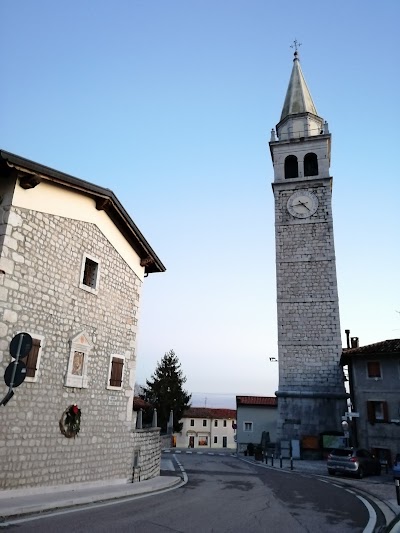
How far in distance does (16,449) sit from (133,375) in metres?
5.12

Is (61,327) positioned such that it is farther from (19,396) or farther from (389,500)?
(389,500)

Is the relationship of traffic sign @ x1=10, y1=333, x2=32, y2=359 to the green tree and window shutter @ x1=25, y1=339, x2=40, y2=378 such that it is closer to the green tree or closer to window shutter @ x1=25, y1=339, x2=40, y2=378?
window shutter @ x1=25, y1=339, x2=40, y2=378

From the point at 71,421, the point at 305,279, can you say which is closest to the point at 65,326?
the point at 71,421

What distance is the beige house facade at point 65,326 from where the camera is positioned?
8.98 metres

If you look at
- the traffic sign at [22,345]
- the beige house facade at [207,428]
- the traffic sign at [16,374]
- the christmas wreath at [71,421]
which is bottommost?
the beige house facade at [207,428]

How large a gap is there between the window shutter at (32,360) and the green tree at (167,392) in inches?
1409

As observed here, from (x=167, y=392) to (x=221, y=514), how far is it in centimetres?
3760

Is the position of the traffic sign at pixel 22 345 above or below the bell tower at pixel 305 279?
below

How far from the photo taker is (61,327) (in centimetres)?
1031

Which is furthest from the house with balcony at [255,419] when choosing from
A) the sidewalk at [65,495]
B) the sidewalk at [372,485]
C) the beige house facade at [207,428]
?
the sidewalk at [65,495]

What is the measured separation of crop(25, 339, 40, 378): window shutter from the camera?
9195 mm

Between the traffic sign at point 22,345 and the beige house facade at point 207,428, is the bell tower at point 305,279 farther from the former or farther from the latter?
the beige house facade at point 207,428

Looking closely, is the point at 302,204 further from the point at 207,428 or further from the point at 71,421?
the point at 207,428

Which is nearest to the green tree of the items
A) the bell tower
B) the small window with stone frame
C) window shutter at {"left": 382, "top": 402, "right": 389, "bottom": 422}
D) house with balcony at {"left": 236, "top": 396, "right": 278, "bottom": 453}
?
house with balcony at {"left": 236, "top": 396, "right": 278, "bottom": 453}
